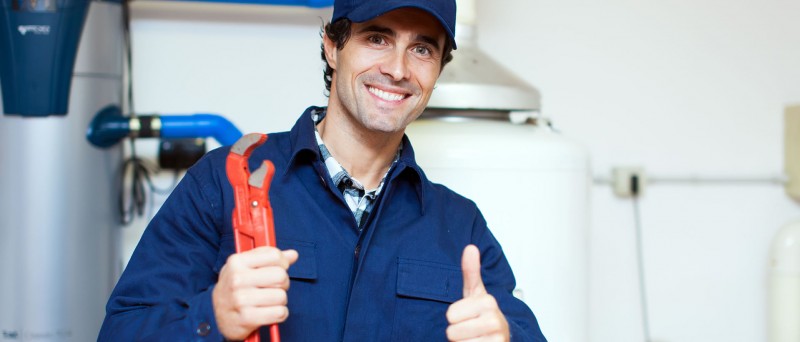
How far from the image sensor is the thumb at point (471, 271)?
106 centimetres

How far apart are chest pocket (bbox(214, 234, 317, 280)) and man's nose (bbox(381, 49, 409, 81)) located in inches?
10.3

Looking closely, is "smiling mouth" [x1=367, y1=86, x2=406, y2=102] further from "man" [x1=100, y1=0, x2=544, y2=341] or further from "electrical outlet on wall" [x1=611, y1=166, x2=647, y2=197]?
"electrical outlet on wall" [x1=611, y1=166, x2=647, y2=197]

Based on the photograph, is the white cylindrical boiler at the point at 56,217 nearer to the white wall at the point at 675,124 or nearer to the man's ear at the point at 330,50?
the man's ear at the point at 330,50

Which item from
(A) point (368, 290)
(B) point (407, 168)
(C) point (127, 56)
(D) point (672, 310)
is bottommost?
(D) point (672, 310)

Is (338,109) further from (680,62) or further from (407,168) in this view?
(680,62)

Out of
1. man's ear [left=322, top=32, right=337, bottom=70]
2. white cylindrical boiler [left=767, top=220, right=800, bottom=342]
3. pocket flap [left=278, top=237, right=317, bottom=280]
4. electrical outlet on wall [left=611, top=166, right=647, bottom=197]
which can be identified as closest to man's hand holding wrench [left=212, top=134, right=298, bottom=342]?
pocket flap [left=278, top=237, right=317, bottom=280]

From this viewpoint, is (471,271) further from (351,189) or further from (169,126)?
(169,126)

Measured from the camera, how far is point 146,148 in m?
2.00

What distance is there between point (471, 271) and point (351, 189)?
0.30 m

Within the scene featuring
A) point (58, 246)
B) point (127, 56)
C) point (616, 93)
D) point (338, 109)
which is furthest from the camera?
point (616, 93)

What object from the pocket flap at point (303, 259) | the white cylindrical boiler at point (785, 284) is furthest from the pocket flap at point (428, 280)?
the white cylindrical boiler at point (785, 284)

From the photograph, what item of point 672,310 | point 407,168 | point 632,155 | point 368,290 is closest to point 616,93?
point 632,155

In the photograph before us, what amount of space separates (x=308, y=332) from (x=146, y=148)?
988mm

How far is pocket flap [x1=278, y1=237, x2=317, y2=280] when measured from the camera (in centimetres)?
116
